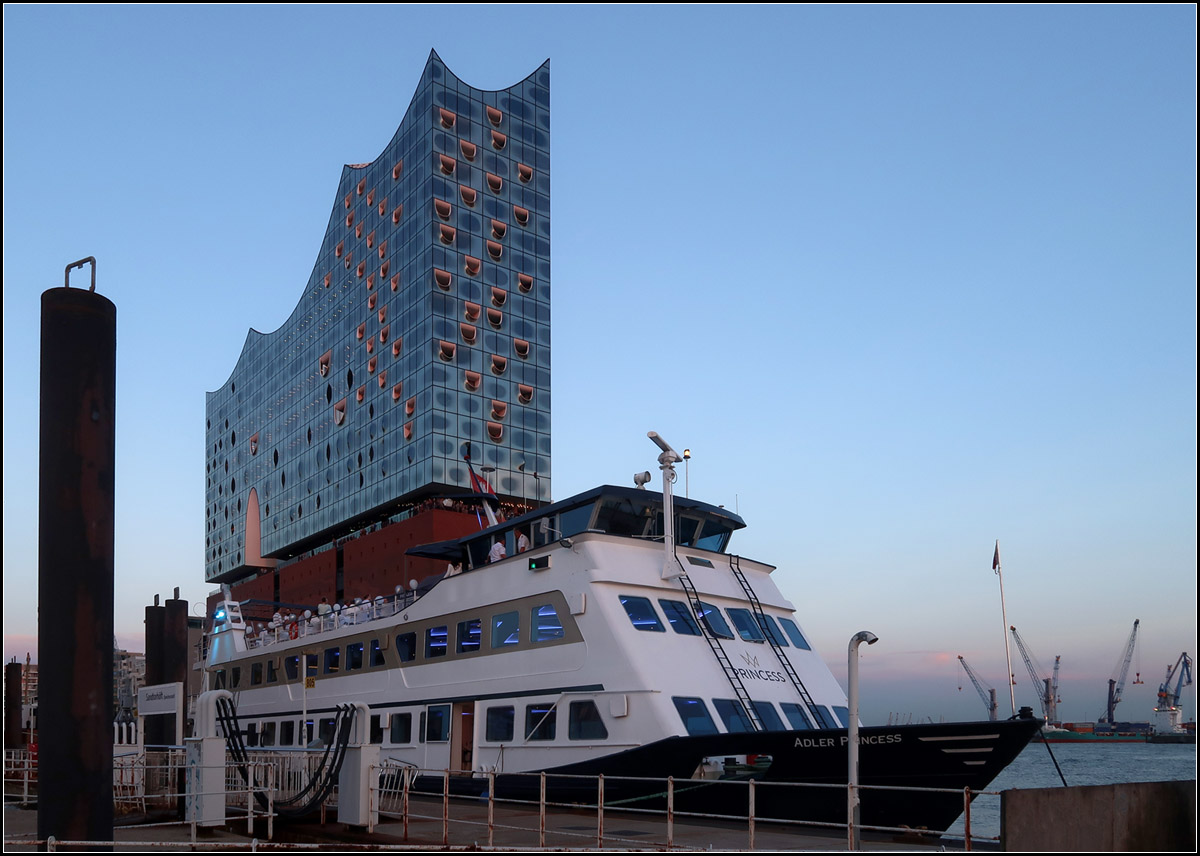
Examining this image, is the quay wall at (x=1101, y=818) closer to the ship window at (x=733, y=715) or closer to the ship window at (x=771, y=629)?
the ship window at (x=733, y=715)

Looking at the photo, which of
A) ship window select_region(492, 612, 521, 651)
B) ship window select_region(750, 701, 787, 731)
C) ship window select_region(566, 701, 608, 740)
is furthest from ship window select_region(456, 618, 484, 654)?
ship window select_region(750, 701, 787, 731)

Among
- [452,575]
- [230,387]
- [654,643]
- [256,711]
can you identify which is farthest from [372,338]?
[654,643]

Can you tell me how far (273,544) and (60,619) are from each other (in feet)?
302

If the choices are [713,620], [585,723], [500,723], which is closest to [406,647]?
[500,723]

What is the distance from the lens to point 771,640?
22.6 meters

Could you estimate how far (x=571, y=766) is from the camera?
2038 cm

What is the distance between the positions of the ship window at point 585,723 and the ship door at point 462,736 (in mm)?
3490

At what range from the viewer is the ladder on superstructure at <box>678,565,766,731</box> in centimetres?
2027

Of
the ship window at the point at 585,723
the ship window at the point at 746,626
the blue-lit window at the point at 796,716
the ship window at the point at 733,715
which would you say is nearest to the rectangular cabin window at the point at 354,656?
the ship window at the point at 585,723

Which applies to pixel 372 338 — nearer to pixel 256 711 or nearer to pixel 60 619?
pixel 256 711

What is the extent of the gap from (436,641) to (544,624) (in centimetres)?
421

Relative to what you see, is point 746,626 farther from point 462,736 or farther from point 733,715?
point 462,736

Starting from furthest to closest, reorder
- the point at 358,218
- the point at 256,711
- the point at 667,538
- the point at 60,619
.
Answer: the point at 358,218 < the point at 256,711 < the point at 667,538 < the point at 60,619

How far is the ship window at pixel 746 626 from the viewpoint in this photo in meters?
22.3
